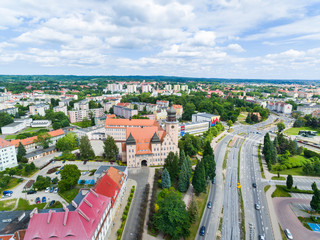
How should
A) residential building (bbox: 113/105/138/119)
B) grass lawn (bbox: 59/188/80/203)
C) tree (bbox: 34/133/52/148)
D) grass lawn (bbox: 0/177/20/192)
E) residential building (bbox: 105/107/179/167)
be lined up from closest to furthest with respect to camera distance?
grass lawn (bbox: 59/188/80/203) < grass lawn (bbox: 0/177/20/192) < residential building (bbox: 105/107/179/167) < tree (bbox: 34/133/52/148) < residential building (bbox: 113/105/138/119)

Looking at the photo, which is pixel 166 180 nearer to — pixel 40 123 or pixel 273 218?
pixel 273 218

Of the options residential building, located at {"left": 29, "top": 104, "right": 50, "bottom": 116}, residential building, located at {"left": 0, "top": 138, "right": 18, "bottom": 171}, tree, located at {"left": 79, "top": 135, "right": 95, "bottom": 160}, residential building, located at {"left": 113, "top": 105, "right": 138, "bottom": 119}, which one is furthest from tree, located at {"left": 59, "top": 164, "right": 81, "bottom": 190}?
residential building, located at {"left": 29, "top": 104, "right": 50, "bottom": 116}

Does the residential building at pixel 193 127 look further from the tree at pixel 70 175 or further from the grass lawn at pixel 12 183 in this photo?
the grass lawn at pixel 12 183

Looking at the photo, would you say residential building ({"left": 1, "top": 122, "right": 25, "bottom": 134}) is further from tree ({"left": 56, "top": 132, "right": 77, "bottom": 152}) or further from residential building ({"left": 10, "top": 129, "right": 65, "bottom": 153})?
tree ({"left": 56, "top": 132, "right": 77, "bottom": 152})

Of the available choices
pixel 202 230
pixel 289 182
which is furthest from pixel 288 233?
pixel 289 182

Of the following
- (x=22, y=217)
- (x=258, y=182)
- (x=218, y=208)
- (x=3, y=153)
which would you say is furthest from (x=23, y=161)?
(x=258, y=182)

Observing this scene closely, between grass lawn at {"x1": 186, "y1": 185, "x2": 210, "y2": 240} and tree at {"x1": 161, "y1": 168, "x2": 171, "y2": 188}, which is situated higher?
tree at {"x1": 161, "y1": 168, "x2": 171, "y2": 188}
